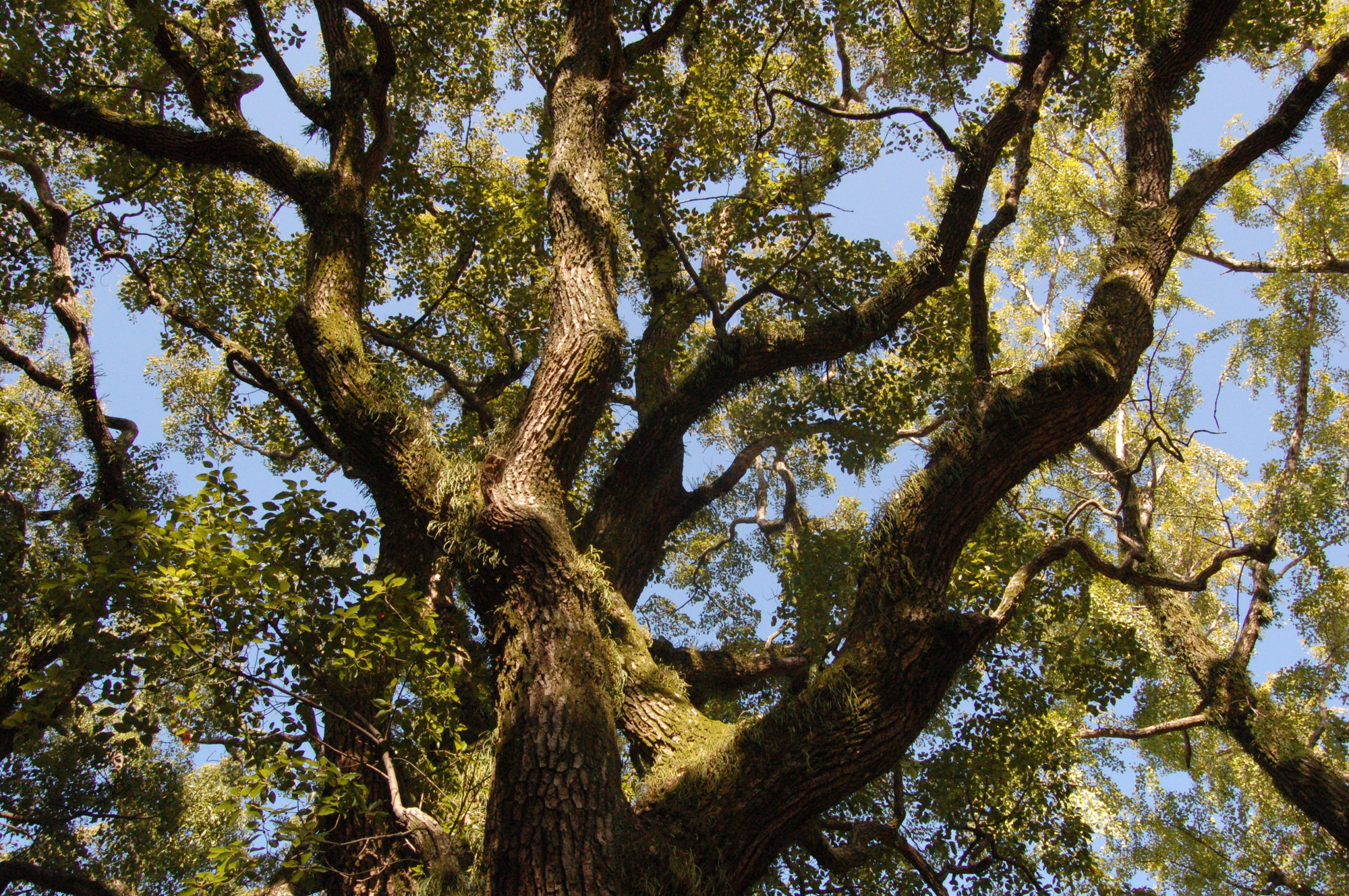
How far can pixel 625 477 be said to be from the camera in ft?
21.3

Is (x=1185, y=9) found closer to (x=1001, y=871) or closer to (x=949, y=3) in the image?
(x=949, y=3)

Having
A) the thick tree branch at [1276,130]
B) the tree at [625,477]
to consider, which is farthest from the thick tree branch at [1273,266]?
the thick tree branch at [1276,130]

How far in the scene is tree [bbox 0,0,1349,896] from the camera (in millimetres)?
3547

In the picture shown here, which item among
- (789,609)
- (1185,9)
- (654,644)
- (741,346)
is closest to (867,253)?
(741,346)

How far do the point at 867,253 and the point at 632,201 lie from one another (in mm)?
2721

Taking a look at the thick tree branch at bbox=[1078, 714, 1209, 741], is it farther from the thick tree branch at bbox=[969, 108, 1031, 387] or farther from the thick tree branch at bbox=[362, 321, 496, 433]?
the thick tree branch at bbox=[362, 321, 496, 433]

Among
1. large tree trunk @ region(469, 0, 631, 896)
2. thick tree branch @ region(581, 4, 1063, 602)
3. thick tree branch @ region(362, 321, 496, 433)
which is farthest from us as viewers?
thick tree branch @ region(362, 321, 496, 433)

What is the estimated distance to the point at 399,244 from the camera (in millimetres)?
8945

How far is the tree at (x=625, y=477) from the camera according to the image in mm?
3547

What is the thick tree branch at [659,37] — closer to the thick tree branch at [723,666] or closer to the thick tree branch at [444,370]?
the thick tree branch at [444,370]

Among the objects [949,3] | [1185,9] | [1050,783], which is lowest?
[1050,783]

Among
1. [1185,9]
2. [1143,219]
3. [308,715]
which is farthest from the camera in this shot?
[1185,9]

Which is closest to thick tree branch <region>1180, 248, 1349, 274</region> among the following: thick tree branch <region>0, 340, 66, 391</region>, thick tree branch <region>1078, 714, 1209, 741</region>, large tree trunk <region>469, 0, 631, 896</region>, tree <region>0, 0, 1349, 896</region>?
tree <region>0, 0, 1349, 896</region>

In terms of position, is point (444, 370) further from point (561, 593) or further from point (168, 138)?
point (561, 593)
